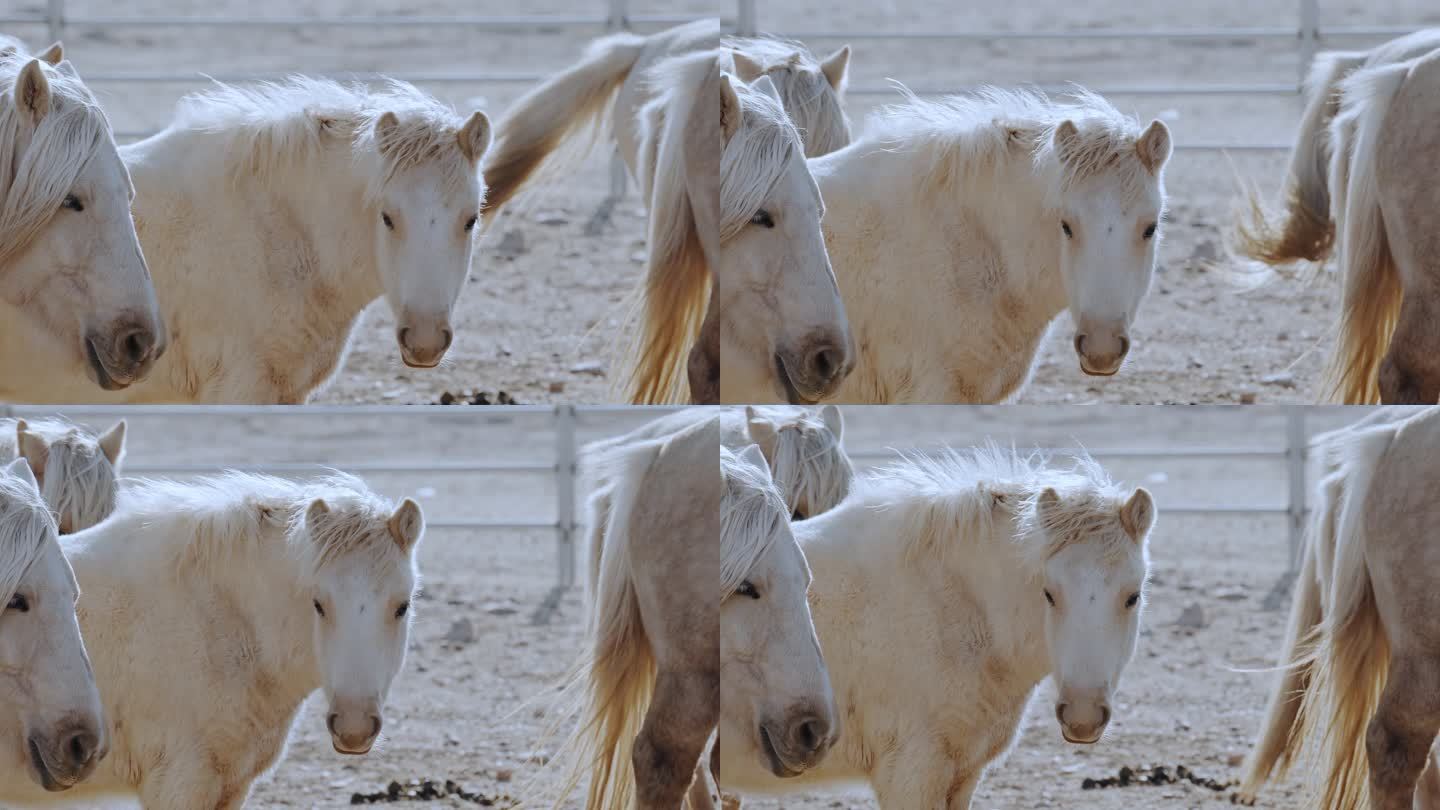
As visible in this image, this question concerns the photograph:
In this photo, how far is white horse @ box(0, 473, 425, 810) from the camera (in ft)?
7.65

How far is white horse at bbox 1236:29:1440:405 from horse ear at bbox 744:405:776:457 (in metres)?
0.95

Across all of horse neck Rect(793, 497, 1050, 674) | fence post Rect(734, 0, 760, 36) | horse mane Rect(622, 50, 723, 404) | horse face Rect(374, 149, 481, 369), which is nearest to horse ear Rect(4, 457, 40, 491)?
horse face Rect(374, 149, 481, 369)

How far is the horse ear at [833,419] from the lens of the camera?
2.16m

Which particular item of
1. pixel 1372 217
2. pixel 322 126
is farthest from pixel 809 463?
pixel 1372 217

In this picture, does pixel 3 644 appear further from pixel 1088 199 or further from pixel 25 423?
pixel 1088 199

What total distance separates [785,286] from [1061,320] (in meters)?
0.41

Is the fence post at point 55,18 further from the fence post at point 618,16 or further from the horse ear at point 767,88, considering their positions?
the horse ear at point 767,88

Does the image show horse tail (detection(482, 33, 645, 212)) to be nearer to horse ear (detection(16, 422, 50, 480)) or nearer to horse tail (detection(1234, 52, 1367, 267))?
horse ear (detection(16, 422, 50, 480))

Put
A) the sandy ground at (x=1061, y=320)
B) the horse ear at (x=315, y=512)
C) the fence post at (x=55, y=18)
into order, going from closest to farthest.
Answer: the sandy ground at (x=1061, y=320) → the horse ear at (x=315, y=512) → the fence post at (x=55, y=18)

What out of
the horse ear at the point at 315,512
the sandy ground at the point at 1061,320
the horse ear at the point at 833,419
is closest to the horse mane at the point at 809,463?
the horse ear at the point at 833,419

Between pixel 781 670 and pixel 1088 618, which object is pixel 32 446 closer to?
pixel 781 670

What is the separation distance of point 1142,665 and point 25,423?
2.12 meters

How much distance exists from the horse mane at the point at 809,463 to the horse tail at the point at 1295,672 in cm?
90

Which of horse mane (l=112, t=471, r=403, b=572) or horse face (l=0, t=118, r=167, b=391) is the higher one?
horse face (l=0, t=118, r=167, b=391)
